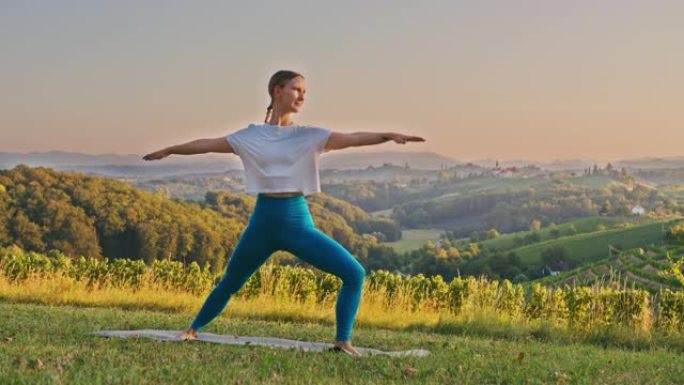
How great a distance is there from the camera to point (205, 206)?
253 ft

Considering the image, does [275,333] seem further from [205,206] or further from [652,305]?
[205,206]

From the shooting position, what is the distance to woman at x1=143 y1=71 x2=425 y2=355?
7.00m

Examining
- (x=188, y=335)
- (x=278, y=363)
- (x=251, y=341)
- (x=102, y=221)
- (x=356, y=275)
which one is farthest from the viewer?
(x=102, y=221)

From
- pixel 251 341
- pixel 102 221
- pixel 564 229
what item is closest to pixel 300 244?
pixel 251 341

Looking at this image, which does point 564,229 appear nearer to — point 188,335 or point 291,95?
point 188,335

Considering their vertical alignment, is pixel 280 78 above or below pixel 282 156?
above

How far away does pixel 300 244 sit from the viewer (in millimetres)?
7004

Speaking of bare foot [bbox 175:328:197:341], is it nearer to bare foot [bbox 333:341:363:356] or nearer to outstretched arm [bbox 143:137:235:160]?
bare foot [bbox 333:341:363:356]

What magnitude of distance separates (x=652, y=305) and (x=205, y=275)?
9275 millimetres

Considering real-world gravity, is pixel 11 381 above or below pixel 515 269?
above

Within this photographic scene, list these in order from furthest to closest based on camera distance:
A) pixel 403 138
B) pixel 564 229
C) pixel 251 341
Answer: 1. pixel 564 229
2. pixel 251 341
3. pixel 403 138

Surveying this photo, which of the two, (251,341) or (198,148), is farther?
(251,341)

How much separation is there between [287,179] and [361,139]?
0.67 m

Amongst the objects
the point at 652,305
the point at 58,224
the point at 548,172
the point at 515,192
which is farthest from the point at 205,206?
the point at 548,172
